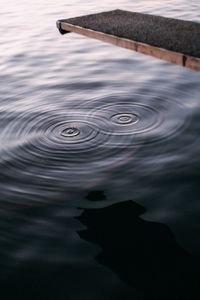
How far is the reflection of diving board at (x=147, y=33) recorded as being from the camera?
21.1 feet

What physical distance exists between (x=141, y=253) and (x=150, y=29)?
15.9 ft

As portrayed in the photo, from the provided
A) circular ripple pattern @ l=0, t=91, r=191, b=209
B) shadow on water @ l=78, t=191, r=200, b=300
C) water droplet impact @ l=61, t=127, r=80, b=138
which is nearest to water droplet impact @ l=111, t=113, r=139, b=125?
circular ripple pattern @ l=0, t=91, r=191, b=209

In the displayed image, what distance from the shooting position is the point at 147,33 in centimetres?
768

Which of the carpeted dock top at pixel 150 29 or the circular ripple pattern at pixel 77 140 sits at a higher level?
the carpeted dock top at pixel 150 29

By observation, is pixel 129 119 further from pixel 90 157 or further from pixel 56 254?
pixel 56 254

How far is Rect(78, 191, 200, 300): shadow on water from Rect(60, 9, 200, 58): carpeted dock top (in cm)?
288

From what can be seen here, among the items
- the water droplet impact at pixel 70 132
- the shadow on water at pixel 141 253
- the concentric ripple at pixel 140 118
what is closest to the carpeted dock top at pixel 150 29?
the concentric ripple at pixel 140 118

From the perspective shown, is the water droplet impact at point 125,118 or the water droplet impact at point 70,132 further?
the water droplet impact at point 125,118

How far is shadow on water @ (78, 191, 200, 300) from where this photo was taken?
16.5 ft

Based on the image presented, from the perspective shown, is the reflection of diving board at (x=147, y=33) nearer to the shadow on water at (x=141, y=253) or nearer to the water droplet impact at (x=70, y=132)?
the water droplet impact at (x=70, y=132)

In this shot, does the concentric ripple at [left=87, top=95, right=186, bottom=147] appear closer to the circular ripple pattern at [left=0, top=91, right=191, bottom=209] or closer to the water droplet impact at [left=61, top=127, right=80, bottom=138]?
the circular ripple pattern at [left=0, top=91, right=191, bottom=209]

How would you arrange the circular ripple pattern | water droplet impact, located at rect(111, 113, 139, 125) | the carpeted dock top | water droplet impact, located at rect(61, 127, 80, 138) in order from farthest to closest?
water droplet impact, located at rect(111, 113, 139, 125) → water droplet impact, located at rect(61, 127, 80, 138) → the circular ripple pattern → the carpeted dock top

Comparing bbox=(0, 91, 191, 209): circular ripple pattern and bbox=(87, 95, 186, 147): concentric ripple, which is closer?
bbox=(0, 91, 191, 209): circular ripple pattern

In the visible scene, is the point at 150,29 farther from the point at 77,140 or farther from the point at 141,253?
the point at 141,253
